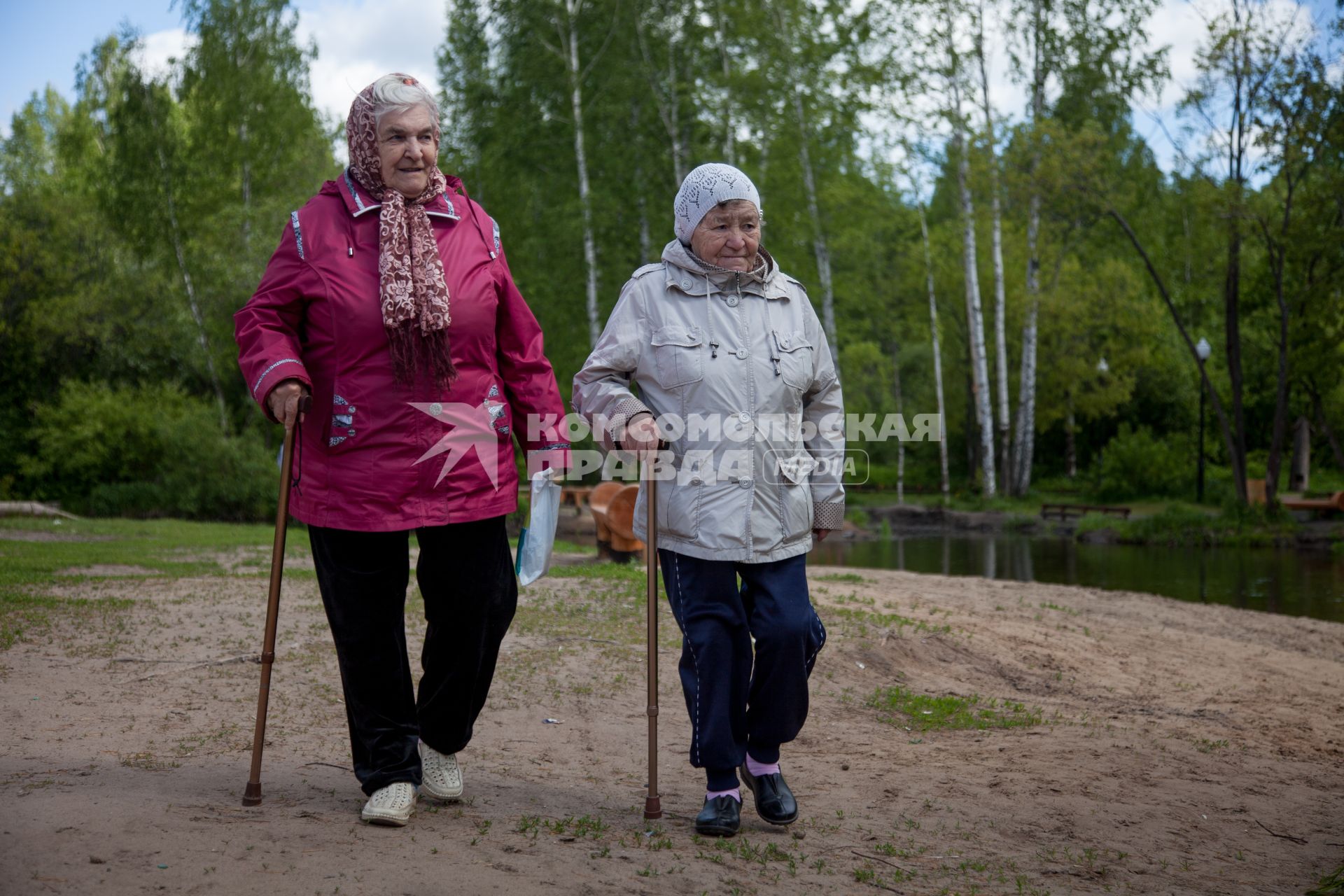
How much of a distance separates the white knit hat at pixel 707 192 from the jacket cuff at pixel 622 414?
0.59 meters

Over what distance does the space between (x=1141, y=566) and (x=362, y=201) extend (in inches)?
628

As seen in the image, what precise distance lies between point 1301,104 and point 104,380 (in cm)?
2551

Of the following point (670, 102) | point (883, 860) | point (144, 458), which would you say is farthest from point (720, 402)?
point (144, 458)

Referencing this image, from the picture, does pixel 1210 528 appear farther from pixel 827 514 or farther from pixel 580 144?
pixel 827 514

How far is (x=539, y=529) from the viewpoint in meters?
3.95

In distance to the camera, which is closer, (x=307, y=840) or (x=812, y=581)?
(x=307, y=840)

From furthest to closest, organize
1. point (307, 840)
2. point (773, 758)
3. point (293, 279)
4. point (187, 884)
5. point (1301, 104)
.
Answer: point (1301, 104) < point (773, 758) < point (293, 279) < point (307, 840) < point (187, 884)

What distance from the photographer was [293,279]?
3615mm

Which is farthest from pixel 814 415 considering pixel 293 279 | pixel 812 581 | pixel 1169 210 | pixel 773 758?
pixel 1169 210

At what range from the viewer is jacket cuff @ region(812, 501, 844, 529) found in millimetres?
4020

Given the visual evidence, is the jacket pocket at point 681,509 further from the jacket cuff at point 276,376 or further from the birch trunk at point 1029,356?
the birch trunk at point 1029,356

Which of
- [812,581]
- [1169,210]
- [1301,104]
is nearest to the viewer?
[812,581]

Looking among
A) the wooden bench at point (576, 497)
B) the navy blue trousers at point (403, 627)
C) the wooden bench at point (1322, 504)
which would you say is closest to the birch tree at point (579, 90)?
the wooden bench at point (576, 497)

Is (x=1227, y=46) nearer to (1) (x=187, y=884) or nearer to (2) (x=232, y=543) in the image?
(2) (x=232, y=543)
